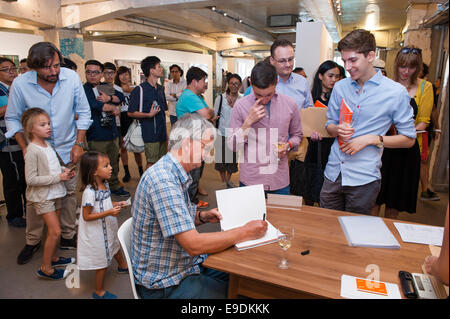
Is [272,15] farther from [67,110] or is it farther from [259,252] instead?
[259,252]

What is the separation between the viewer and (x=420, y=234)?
5.27 ft

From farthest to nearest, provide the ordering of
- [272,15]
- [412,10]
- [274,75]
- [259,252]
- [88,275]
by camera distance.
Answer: [272,15] < [412,10] < [88,275] < [274,75] < [259,252]

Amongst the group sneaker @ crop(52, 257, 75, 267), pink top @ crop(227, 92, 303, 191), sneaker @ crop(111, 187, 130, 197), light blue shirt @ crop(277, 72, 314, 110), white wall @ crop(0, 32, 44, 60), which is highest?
white wall @ crop(0, 32, 44, 60)

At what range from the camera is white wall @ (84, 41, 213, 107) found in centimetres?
907

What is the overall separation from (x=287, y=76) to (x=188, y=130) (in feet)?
6.06

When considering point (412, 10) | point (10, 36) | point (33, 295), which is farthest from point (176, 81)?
point (33, 295)

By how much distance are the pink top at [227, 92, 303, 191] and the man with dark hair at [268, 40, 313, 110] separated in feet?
2.32

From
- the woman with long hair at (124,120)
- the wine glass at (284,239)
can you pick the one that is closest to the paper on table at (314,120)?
the wine glass at (284,239)

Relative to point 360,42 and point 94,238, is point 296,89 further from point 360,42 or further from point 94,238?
point 94,238

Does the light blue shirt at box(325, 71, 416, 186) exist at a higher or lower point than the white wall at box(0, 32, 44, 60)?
lower

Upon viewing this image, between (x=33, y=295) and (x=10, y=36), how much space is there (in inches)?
248

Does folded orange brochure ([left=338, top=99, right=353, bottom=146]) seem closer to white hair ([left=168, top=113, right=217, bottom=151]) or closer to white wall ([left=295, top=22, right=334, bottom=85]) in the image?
white hair ([left=168, top=113, right=217, bottom=151])

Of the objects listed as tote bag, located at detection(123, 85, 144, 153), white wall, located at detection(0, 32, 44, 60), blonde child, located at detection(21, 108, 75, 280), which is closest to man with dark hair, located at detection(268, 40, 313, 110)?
blonde child, located at detection(21, 108, 75, 280)
